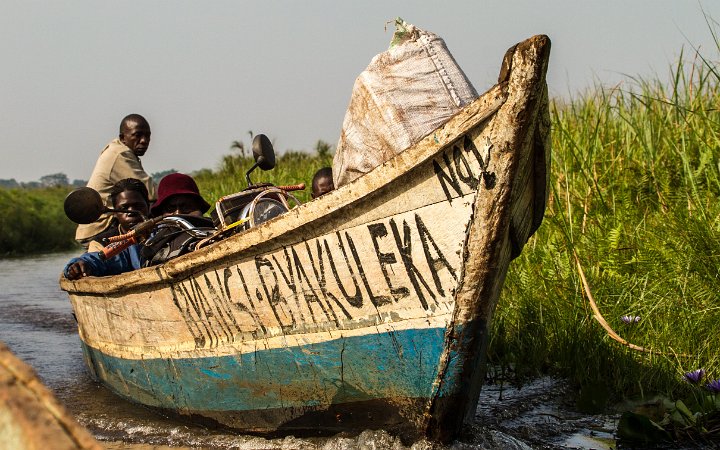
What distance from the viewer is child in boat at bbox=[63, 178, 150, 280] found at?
5.46 meters

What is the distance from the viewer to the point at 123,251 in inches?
221

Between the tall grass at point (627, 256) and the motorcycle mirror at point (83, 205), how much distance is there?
8.18 feet

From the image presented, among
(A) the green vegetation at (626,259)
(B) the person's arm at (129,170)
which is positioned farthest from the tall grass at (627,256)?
(B) the person's arm at (129,170)

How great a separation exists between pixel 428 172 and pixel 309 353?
1.06m

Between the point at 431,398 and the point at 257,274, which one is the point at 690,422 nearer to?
the point at 431,398

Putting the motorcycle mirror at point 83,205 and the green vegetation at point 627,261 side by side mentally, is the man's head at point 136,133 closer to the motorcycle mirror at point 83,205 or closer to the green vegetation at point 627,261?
the motorcycle mirror at point 83,205

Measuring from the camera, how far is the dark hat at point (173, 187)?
5.15 metres

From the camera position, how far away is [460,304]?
3311 mm

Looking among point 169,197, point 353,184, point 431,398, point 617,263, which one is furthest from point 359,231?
point 617,263

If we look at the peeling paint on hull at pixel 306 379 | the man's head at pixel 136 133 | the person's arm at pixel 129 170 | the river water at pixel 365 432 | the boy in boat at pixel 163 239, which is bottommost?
the river water at pixel 365 432

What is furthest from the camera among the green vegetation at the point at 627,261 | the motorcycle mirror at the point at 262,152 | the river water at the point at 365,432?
the motorcycle mirror at the point at 262,152

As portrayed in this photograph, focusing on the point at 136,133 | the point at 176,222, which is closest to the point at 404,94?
the point at 176,222

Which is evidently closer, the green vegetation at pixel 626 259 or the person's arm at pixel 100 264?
the green vegetation at pixel 626 259

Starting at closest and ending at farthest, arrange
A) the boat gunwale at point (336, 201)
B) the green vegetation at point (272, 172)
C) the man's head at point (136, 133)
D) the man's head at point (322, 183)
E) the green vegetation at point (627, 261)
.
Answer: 1. the boat gunwale at point (336, 201)
2. the green vegetation at point (627, 261)
3. the man's head at point (322, 183)
4. the man's head at point (136, 133)
5. the green vegetation at point (272, 172)
